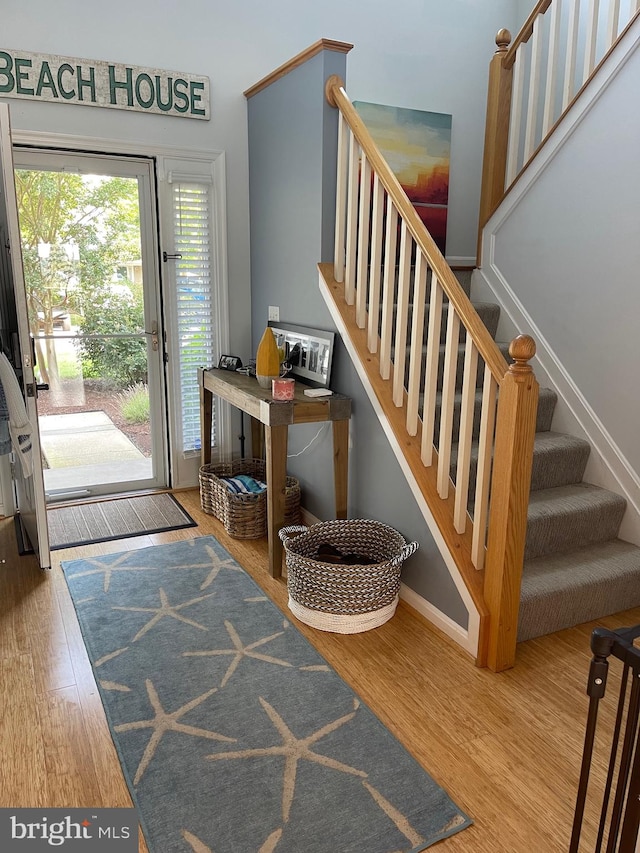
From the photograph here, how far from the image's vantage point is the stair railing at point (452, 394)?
2270 mm

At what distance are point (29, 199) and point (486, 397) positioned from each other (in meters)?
2.71

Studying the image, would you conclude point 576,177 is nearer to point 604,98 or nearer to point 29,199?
point 604,98

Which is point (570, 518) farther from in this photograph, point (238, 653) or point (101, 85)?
point (101, 85)

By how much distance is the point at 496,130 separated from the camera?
378 centimetres

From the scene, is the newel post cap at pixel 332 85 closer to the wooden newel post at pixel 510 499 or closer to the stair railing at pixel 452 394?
the stair railing at pixel 452 394

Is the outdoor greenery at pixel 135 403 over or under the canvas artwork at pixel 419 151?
under

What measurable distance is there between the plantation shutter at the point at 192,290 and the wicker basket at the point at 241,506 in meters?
0.49

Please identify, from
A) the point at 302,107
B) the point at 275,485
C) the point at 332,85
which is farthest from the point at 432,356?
the point at 302,107

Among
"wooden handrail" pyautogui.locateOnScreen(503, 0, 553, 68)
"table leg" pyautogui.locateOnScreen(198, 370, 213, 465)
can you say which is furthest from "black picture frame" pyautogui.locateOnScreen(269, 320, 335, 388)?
"wooden handrail" pyautogui.locateOnScreen(503, 0, 553, 68)

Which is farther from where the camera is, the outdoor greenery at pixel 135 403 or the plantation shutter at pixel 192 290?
the outdoor greenery at pixel 135 403

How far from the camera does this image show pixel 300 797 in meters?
1.81

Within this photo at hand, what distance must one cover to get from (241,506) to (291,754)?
1.63 meters

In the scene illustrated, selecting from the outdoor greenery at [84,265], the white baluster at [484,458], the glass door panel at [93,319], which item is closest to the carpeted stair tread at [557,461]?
the white baluster at [484,458]

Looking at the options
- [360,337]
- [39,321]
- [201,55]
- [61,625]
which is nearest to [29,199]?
[39,321]
